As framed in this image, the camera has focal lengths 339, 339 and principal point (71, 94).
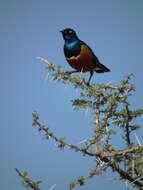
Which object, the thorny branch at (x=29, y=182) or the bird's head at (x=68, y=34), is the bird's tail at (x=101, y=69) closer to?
the bird's head at (x=68, y=34)

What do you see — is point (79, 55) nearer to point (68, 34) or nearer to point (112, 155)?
point (68, 34)

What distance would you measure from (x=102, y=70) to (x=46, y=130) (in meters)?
5.02

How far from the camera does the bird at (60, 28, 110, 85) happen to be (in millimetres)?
7450

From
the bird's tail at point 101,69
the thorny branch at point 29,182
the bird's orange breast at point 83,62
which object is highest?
the bird's tail at point 101,69

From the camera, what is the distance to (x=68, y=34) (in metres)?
9.07

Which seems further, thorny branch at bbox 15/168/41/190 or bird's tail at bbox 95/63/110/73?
bird's tail at bbox 95/63/110/73

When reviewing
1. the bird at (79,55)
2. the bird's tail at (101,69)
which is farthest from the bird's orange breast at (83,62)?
the bird's tail at (101,69)

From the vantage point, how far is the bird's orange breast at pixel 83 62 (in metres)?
7.38

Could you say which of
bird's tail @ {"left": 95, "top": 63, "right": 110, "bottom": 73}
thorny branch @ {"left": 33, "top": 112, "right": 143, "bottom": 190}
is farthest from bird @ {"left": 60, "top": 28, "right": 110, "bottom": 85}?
thorny branch @ {"left": 33, "top": 112, "right": 143, "bottom": 190}

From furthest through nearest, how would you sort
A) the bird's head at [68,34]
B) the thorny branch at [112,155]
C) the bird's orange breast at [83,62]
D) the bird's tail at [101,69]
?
the bird's head at [68,34] < the bird's tail at [101,69] < the bird's orange breast at [83,62] < the thorny branch at [112,155]

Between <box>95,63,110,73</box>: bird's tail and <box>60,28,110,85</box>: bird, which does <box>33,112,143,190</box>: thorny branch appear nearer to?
Result: <box>60,28,110,85</box>: bird

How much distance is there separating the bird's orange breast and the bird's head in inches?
53.6

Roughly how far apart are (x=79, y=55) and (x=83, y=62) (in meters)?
0.32

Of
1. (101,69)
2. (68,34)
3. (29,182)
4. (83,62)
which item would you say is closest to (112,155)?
(29,182)
